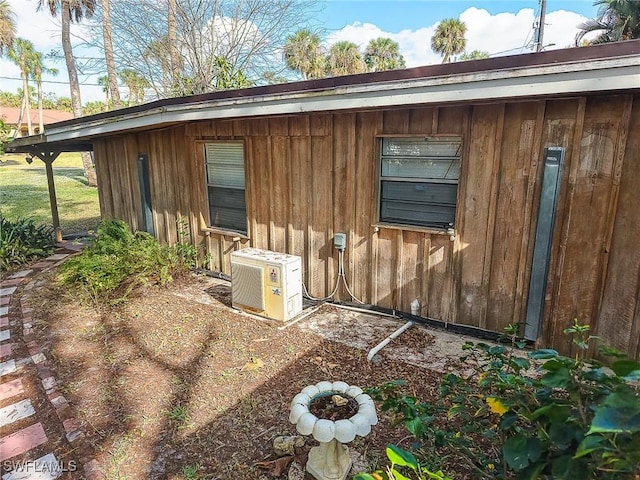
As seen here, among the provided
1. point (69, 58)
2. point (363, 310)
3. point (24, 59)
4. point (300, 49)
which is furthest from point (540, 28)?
point (24, 59)

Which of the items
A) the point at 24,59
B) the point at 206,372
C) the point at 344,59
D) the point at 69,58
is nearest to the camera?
the point at 206,372

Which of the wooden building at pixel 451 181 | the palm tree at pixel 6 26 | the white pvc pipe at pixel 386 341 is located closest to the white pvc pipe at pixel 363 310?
the wooden building at pixel 451 181

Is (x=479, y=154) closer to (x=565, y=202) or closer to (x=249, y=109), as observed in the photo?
(x=565, y=202)

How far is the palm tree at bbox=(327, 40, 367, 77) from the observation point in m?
21.4

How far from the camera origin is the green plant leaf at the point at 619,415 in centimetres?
71

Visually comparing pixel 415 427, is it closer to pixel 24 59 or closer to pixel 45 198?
pixel 45 198

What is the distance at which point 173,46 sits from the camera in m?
10.9

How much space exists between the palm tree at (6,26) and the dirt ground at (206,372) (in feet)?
89.8

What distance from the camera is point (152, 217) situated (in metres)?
6.69

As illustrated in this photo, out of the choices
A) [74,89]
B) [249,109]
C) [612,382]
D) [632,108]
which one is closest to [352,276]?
[249,109]

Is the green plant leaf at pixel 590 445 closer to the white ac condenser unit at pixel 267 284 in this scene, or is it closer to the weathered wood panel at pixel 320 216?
the white ac condenser unit at pixel 267 284

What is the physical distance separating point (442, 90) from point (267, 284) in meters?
2.64

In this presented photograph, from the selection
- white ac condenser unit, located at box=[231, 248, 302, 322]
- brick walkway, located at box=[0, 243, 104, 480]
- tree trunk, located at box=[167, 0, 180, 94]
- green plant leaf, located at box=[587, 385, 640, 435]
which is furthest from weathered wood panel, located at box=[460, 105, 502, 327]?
tree trunk, located at box=[167, 0, 180, 94]

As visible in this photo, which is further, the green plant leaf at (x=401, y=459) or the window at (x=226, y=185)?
the window at (x=226, y=185)
